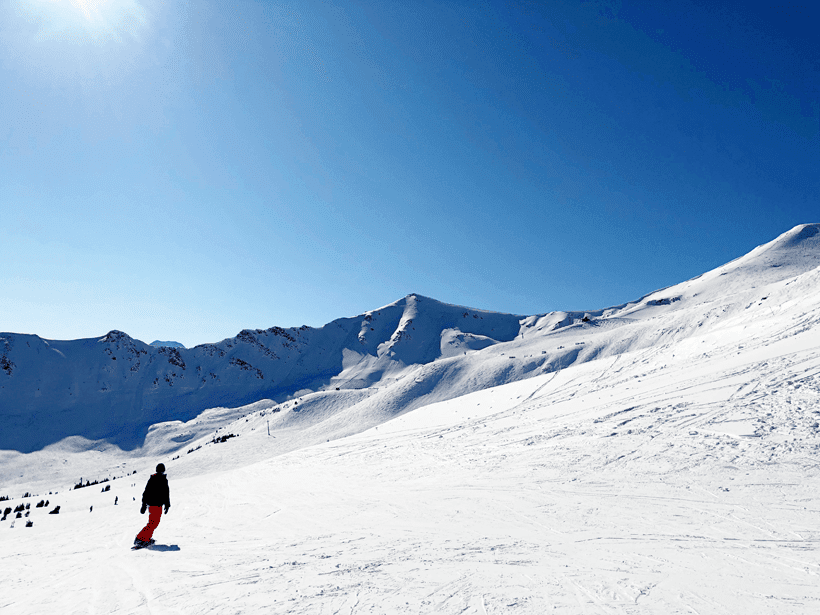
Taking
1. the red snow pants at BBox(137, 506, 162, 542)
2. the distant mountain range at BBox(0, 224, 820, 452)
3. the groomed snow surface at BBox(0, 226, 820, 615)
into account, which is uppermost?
the distant mountain range at BBox(0, 224, 820, 452)

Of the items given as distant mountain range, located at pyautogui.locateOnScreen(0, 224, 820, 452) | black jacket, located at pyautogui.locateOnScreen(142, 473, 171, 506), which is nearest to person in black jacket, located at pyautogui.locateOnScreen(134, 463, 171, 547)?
black jacket, located at pyautogui.locateOnScreen(142, 473, 171, 506)

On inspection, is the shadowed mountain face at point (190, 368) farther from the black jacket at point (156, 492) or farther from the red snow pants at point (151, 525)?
the red snow pants at point (151, 525)

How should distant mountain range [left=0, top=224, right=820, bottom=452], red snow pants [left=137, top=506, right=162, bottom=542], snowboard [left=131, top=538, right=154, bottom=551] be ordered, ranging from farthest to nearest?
distant mountain range [left=0, top=224, right=820, bottom=452], red snow pants [left=137, top=506, right=162, bottom=542], snowboard [left=131, top=538, right=154, bottom=551]

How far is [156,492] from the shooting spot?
7949mm

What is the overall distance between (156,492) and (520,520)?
7.21m

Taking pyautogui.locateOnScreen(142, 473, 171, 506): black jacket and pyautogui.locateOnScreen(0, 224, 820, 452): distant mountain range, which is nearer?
pyautogui.locateOnScreen(142, 473, 171, 506): black jacket

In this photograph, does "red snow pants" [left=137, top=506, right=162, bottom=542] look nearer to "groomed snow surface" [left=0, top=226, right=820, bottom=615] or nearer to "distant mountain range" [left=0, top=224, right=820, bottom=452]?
"groomed snow surface" [left=0, top=226, right=820, bottom=615]

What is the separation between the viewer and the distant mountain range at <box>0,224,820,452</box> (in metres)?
42.5

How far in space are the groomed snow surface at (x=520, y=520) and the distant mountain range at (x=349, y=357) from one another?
20.8m

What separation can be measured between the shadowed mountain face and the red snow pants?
62.5 m

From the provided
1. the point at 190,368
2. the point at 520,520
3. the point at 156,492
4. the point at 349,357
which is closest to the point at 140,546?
the point at 156,492

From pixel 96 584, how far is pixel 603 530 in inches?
307

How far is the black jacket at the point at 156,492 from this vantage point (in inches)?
309

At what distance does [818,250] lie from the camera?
90125 millimetres
